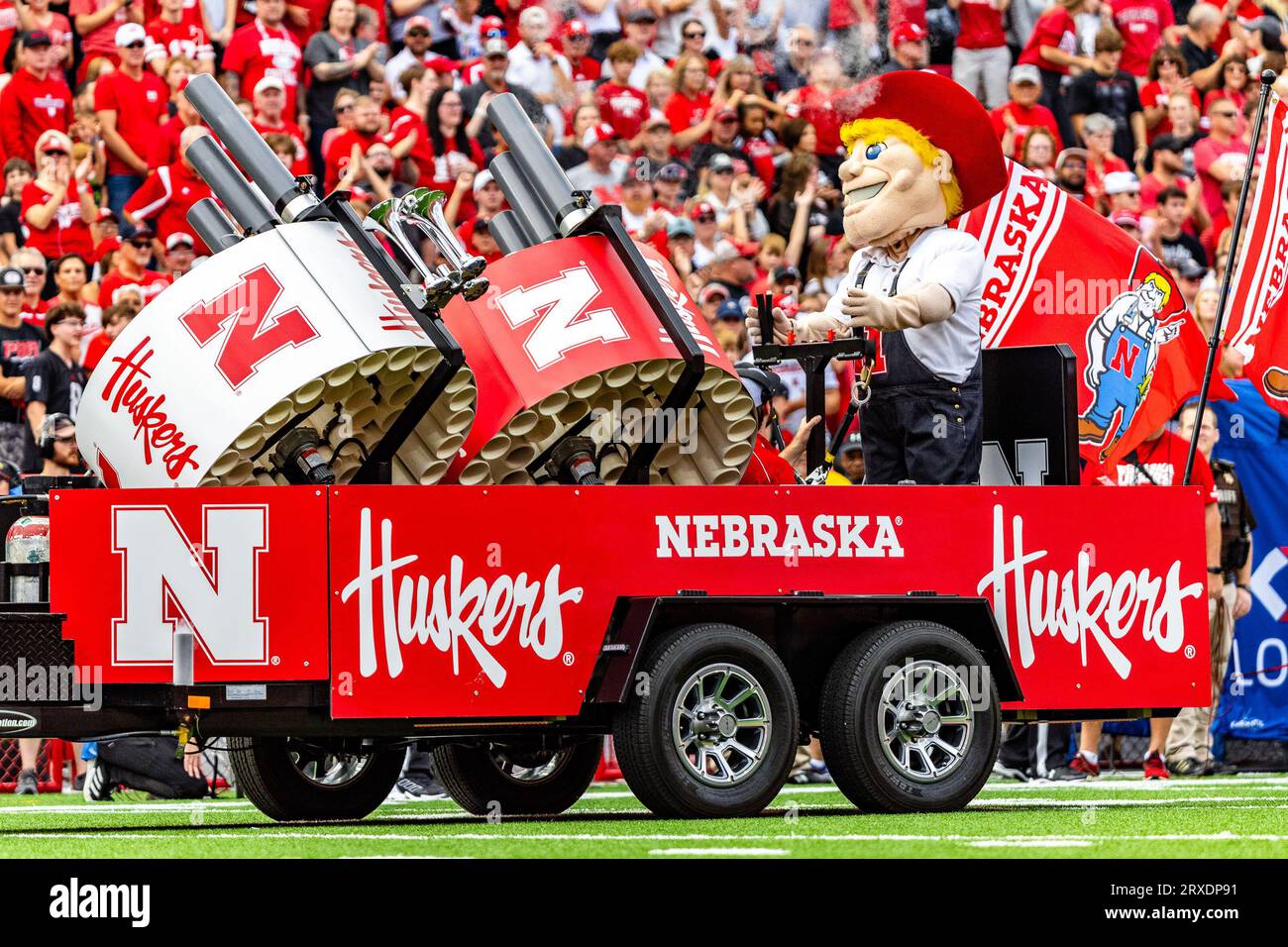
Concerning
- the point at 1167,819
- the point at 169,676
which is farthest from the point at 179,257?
the point at 1167,819

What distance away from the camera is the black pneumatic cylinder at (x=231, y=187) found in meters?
9.73

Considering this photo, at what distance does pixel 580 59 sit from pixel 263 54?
241cm

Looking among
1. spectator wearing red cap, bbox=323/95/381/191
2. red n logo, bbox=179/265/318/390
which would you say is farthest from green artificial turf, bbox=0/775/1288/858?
spectator wearing red cap, bbox=323/95/381/191

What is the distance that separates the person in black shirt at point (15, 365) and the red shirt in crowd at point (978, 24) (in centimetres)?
714

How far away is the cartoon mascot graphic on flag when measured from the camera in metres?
12.5

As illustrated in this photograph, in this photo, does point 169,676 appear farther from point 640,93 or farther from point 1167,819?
point 640,93

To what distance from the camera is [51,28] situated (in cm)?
1784

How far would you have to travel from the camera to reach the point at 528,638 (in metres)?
9.07

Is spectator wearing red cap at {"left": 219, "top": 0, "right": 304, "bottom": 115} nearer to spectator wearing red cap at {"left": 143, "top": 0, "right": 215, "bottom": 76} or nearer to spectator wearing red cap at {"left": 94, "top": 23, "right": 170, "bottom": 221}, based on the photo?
spectator wearing red cap at {"left": 143, "top": 0, "right": 215, "bottom": 76}

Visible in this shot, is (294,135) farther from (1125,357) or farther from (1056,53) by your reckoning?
(1125,357)

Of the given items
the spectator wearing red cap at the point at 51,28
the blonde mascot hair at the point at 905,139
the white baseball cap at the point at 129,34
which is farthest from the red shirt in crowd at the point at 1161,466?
the spectator wearing red cap at the point at 51,28

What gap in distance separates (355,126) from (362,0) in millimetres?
1606

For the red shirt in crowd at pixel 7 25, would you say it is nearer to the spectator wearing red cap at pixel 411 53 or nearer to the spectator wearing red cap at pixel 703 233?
the spectator wearing red cap at pixel 411 53

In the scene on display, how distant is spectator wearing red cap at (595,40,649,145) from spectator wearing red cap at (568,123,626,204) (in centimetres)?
45
